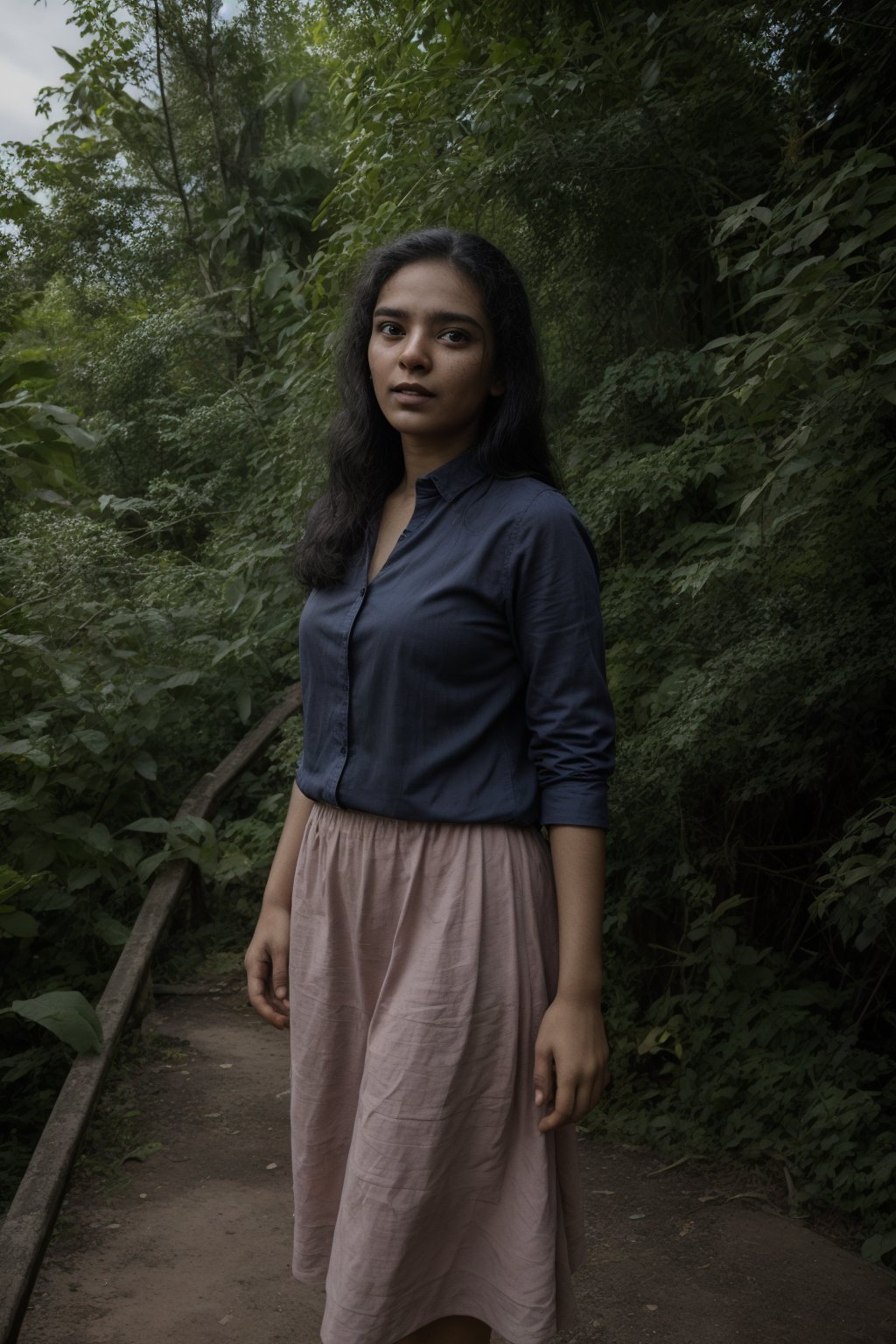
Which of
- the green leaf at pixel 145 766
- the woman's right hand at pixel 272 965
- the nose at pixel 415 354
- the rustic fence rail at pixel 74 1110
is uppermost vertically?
the nose at pixel 415 354

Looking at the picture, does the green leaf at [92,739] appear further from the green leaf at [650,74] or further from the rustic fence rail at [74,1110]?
the green leaf at [650,74]

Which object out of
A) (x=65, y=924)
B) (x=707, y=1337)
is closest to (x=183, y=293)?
(x=65, y=924)

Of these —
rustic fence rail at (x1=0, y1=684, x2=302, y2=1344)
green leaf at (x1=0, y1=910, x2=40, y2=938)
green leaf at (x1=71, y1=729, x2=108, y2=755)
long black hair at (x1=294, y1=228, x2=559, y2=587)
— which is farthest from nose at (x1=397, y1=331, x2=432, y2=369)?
green leaf at (x1=71, y1=729, x2=108, y2=755)

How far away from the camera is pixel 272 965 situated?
194 cm

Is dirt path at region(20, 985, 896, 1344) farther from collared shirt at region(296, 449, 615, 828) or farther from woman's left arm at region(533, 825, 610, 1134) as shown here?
collared shirt at region(296, 449, 615, 828)

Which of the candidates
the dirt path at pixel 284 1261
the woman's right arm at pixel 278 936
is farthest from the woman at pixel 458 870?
the dirt path at pixel 284 1261

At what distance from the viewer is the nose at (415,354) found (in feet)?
5.59

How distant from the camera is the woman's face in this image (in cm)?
171

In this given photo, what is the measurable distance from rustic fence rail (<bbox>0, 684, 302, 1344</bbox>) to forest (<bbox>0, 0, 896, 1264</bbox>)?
0.44ft

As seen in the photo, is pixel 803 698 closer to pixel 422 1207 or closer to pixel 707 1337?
pixel 707 1337

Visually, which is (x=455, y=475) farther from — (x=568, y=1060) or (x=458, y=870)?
(x=568, y=1060)

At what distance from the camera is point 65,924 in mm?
4895

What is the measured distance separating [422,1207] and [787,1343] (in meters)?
1.49

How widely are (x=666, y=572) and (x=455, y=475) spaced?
6.47ft
